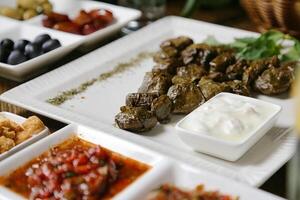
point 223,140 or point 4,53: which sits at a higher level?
point 223,140

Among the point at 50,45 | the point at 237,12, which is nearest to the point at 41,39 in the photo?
the point at 50,45

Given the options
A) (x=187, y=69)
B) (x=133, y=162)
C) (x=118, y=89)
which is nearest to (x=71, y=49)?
(x=118, y=89)

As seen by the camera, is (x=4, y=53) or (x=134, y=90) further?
(x=4, y=53)

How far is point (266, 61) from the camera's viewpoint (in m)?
1.96

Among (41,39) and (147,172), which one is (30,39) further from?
(147,172)

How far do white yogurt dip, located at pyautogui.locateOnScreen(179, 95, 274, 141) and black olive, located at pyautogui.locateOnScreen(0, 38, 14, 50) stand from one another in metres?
0.94

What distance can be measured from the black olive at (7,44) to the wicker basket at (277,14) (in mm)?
1026

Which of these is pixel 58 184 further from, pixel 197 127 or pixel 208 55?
pixel 208 55

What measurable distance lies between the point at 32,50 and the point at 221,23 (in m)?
1.05

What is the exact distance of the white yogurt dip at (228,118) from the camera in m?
1.49

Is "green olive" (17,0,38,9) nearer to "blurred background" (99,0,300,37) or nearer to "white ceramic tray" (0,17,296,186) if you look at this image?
"blurred background" (99,0,300,37)

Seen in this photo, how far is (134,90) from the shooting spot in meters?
1.95

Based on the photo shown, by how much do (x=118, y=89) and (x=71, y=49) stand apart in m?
0.36

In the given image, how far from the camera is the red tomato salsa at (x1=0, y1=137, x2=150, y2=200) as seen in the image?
1.31 metres
